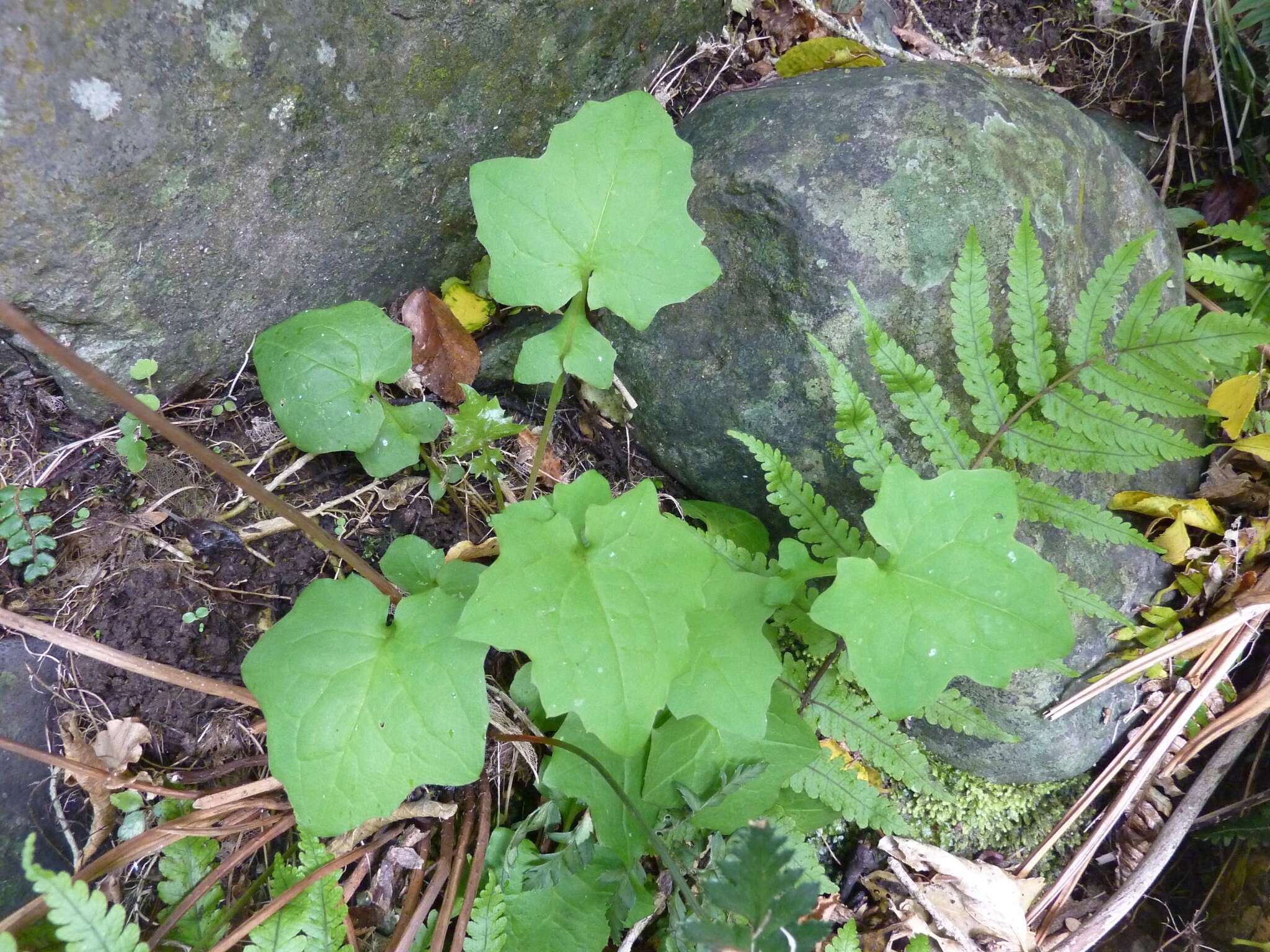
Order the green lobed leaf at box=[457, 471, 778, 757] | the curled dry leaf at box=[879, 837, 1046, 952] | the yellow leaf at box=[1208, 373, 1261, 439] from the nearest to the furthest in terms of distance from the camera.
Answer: the green lobed leaf at box=[457, 471, 778, 757] < the curled dry leaf at box=[879, 837, 1046, 952] < the yellow leaf at box=[1208, 373, 1261, 439]

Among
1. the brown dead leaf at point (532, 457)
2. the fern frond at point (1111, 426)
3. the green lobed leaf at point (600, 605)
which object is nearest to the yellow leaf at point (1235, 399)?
the fern frond at point (1111, 426)

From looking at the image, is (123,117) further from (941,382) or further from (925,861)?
(925,861)

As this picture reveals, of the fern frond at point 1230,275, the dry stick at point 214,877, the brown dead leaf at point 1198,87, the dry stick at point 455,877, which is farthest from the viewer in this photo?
the brown dead leaf at point 1198,87

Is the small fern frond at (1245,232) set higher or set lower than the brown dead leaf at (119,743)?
lower

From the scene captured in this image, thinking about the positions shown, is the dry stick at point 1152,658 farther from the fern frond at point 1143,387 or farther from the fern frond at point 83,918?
the fern frond at point 83,918

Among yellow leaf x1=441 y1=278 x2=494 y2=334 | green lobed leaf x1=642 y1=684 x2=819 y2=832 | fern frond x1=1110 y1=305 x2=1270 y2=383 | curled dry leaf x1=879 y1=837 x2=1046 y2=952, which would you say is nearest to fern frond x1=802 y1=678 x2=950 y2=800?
green lobed leaf x1=642 y1=684 x2=819 y2=832

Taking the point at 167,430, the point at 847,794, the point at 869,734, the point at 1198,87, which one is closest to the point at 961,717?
the point at 869,734

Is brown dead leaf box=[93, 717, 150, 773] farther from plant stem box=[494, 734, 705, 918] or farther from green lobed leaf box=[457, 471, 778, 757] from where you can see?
green lobed leaf box=[457, 471, 778, 757]
